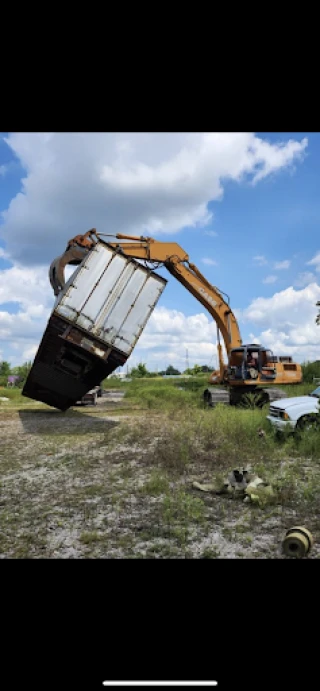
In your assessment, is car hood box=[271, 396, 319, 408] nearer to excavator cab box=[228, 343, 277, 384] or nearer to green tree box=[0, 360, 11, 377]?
excavator cab box=[228, 343, 277, 384]

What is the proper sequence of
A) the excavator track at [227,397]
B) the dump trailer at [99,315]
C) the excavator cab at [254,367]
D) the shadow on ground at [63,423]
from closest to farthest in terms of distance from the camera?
the dump trailer at [99,315] → the shadow on ground at [63,423] → the excavator track at [227,397] → the excavator cab at [254,367]

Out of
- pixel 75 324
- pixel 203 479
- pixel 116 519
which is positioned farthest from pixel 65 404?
pixel 116 519

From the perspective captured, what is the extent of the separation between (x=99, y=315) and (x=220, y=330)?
19.1ft

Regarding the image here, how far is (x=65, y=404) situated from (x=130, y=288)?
4.22 meters

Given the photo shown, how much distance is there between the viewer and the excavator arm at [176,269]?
11008 mm

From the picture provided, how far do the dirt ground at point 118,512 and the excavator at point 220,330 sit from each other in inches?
212

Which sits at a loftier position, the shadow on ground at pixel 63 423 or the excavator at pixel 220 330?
the excavator at pixel 220 330

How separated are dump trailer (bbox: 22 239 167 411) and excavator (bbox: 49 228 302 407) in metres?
1.08

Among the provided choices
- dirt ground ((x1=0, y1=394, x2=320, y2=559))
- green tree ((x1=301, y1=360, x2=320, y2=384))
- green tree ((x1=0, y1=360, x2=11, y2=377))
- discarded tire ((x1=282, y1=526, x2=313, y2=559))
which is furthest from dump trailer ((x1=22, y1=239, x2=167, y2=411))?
green tree ((x1=0, y1=360, x2=11, y2=377))

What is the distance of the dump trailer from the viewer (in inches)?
380

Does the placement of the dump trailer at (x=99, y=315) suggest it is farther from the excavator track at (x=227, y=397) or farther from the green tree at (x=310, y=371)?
the green tree at (x=310, y=371)

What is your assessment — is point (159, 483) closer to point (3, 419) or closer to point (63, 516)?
point (63, 516)

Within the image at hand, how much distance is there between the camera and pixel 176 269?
13.6 metres

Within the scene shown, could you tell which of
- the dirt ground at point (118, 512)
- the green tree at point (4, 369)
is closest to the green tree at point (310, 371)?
the dirt ground at point (118, 512)
